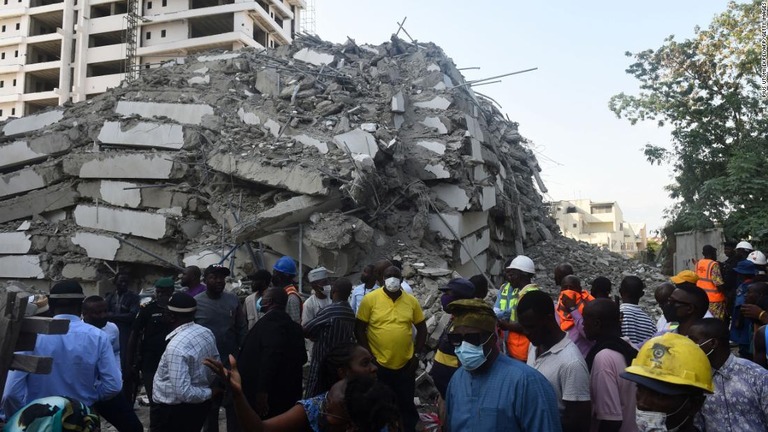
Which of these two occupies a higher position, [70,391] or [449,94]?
[449,94]

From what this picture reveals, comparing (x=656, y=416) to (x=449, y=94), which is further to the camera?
(x=449, y=94)

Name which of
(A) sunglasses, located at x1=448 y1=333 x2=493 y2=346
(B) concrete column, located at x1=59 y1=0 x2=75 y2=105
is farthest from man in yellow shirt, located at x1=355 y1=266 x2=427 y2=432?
(B) concrete column, located at x1=59 y1=0 x2=75 y2=105

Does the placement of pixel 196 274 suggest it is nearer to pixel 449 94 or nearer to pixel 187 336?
pixel 187 336

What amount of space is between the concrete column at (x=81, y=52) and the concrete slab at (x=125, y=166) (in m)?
38.0

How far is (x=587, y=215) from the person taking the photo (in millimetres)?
55781

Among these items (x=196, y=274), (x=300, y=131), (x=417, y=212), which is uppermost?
(x=300, y=131)

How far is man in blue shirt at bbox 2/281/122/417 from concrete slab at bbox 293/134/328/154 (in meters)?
6.92

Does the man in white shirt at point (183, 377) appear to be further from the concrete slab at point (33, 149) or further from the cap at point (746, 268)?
the concrete slab at point (33, 149)

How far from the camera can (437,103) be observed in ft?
44.6

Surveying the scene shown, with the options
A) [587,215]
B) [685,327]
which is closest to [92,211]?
[685,327]

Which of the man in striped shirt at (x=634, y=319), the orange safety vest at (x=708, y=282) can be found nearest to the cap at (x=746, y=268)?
the orange safety vest at (x=708, y=282)

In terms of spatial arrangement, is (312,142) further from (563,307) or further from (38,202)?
(563,307)

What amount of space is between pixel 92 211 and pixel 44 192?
1.35 m

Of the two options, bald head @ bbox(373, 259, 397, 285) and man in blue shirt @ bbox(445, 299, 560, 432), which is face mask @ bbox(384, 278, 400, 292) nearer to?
bald head @ bbox(373, 259, 397, 285)
